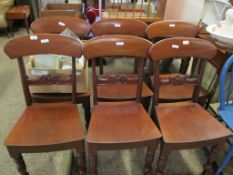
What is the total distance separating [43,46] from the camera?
1.13m

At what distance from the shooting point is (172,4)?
8.64 ft

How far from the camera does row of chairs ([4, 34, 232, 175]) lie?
1.05 meters

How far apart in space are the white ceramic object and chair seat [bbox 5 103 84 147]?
1.08 metres

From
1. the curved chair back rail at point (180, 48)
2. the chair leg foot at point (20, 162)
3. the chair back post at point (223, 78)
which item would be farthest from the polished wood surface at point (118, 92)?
the chair leg foot at point (20, 162)

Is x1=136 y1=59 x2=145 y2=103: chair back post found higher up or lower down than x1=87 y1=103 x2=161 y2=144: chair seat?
higher up

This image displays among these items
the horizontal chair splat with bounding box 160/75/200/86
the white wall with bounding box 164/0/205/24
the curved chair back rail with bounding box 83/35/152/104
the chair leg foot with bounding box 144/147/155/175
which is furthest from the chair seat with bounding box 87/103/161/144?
the white wall with bounding box 164/0/205/24

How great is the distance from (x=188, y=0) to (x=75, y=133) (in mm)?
2148

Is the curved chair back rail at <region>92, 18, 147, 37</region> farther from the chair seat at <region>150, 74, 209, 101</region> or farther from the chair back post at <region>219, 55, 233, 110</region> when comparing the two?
the chair back post at <region>219, 55, 233, 110</region>

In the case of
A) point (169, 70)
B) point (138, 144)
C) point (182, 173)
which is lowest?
point (182, 173)

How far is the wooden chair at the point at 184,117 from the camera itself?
109cm

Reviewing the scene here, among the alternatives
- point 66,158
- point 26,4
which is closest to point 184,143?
point 66,158

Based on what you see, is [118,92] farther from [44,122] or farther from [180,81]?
[44,122]

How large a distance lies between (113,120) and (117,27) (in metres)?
0.71

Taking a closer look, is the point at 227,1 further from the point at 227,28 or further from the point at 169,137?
the point at 169,137
